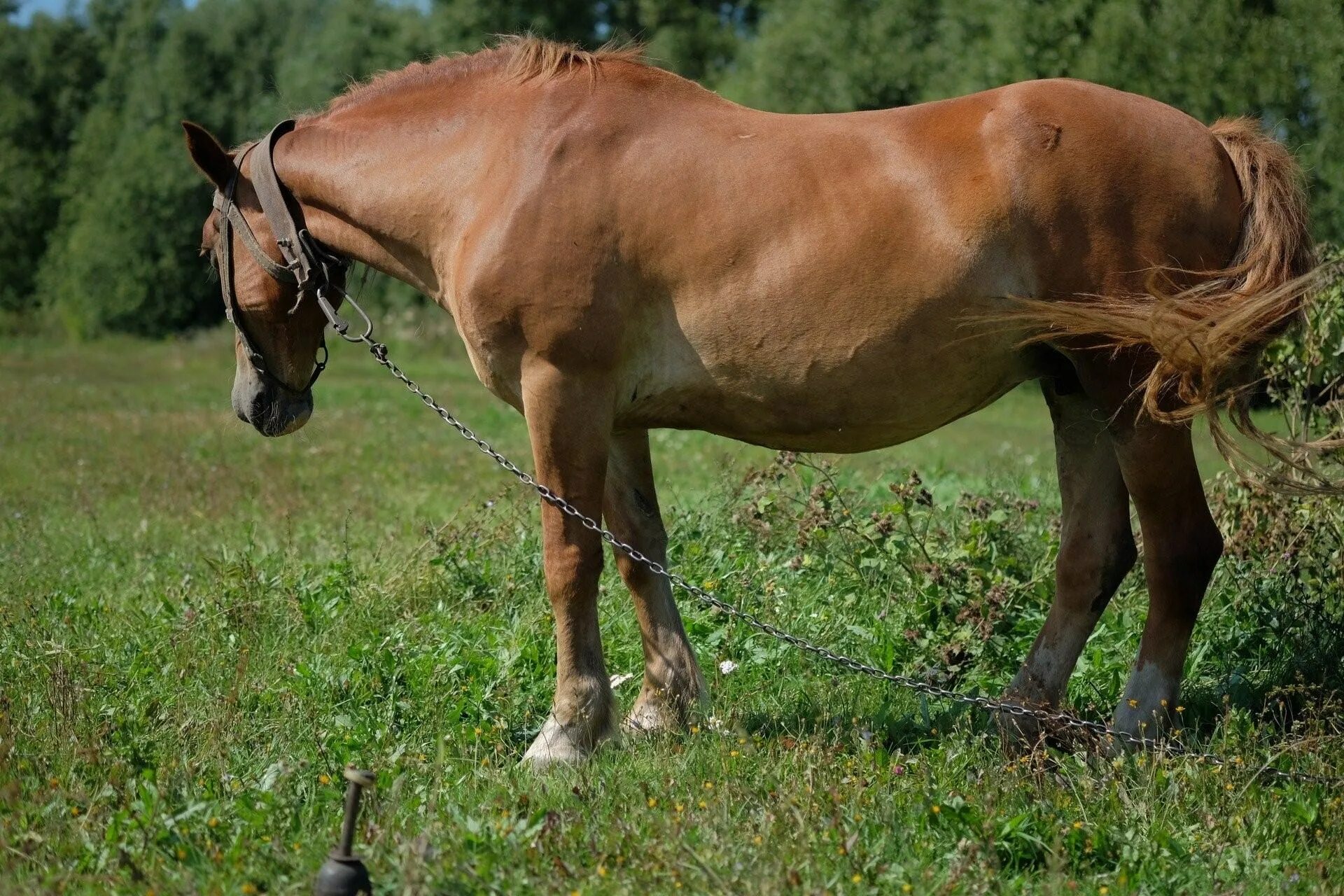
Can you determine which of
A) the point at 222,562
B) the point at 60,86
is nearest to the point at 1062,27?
the point at 222,562

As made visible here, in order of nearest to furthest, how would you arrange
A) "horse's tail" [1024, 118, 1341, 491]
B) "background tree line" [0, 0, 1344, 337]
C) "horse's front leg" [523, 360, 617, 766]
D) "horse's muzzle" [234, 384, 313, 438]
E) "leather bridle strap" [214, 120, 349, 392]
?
"horse's tail" [1024, 118, 1341, 491], "horse's front leg" [523, 360, 617, 766], "leather bridle strap" [214, 120, 349, 392], "horse's muzzle" [234, 384, 313, 438], "background tree line" [0, 0, 1344, 337]

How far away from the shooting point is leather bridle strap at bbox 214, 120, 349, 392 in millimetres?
4398

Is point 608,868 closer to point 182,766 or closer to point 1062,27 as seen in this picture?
point 182,766

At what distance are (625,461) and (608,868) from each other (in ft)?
6.13

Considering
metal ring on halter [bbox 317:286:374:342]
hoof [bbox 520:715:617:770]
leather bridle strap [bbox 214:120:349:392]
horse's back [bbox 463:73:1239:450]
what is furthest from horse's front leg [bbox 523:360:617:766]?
leather bridle strap [bbox 214:120:349:392]

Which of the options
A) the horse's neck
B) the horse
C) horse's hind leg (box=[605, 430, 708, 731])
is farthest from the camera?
horse's hind leg (box=[605, 430, 708, 731])

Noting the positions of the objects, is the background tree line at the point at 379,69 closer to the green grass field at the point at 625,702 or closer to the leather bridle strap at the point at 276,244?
the leather bridle strap at the point at 276,244

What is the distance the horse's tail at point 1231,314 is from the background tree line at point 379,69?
6.87 feet

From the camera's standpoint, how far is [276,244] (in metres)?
4.48

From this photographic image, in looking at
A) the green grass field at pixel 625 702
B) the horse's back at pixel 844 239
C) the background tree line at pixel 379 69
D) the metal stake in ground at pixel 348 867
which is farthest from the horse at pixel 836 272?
the metal stake in ground at pixel 348 867

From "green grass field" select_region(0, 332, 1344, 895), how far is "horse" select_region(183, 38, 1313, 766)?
1.55ft

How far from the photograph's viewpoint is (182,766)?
3617 mm

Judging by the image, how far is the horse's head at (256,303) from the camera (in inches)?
176

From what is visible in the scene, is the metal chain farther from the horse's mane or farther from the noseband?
the horse's mane
